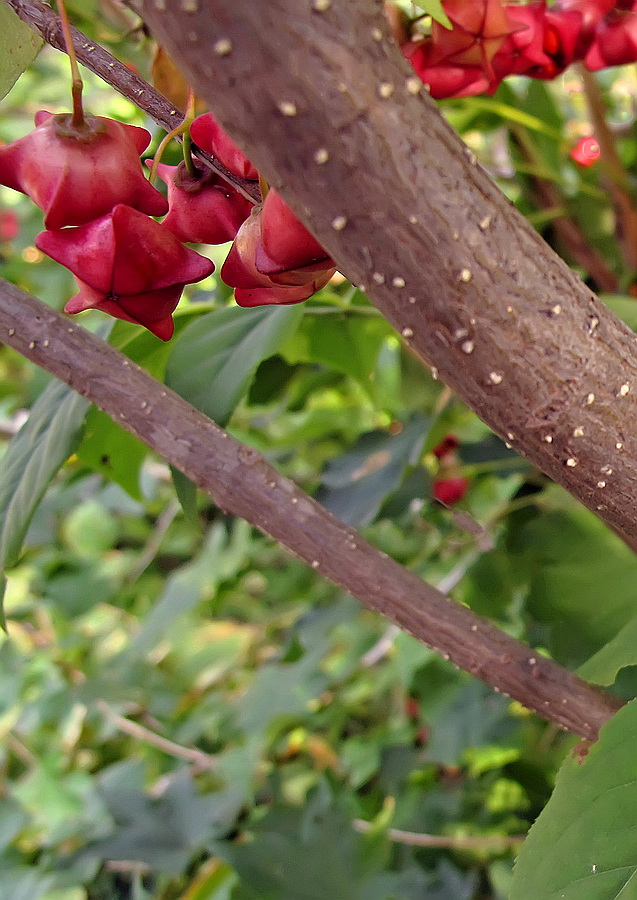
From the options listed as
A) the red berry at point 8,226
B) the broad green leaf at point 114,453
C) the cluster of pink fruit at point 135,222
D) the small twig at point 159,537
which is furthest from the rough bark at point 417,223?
the red berry at point 8,226

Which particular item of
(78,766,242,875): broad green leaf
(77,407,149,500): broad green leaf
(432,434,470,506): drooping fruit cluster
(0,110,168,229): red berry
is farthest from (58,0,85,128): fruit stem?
(78,766,242,875): broad green leaf

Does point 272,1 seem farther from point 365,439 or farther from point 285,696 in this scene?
point 285,696

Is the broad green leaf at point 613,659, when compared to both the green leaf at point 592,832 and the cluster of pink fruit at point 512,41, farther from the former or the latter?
the cluster of pink fruit at point 512,41

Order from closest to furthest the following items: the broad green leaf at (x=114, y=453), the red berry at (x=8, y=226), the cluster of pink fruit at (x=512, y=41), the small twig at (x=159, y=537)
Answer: the cluster of pink fruit at (x=512, y=41)
the broad green leaf at (x=114, y=453)
the small twig at (x=159, y=537)
the red berry at (x=8, y=226)

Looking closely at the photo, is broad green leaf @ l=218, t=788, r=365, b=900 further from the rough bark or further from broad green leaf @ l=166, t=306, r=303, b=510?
the rough bark

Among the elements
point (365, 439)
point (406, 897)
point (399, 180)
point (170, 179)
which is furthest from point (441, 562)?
point (399, 180)

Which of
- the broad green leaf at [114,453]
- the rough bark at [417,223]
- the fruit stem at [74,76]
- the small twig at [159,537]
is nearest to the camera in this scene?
the rough bark at [417,223]
